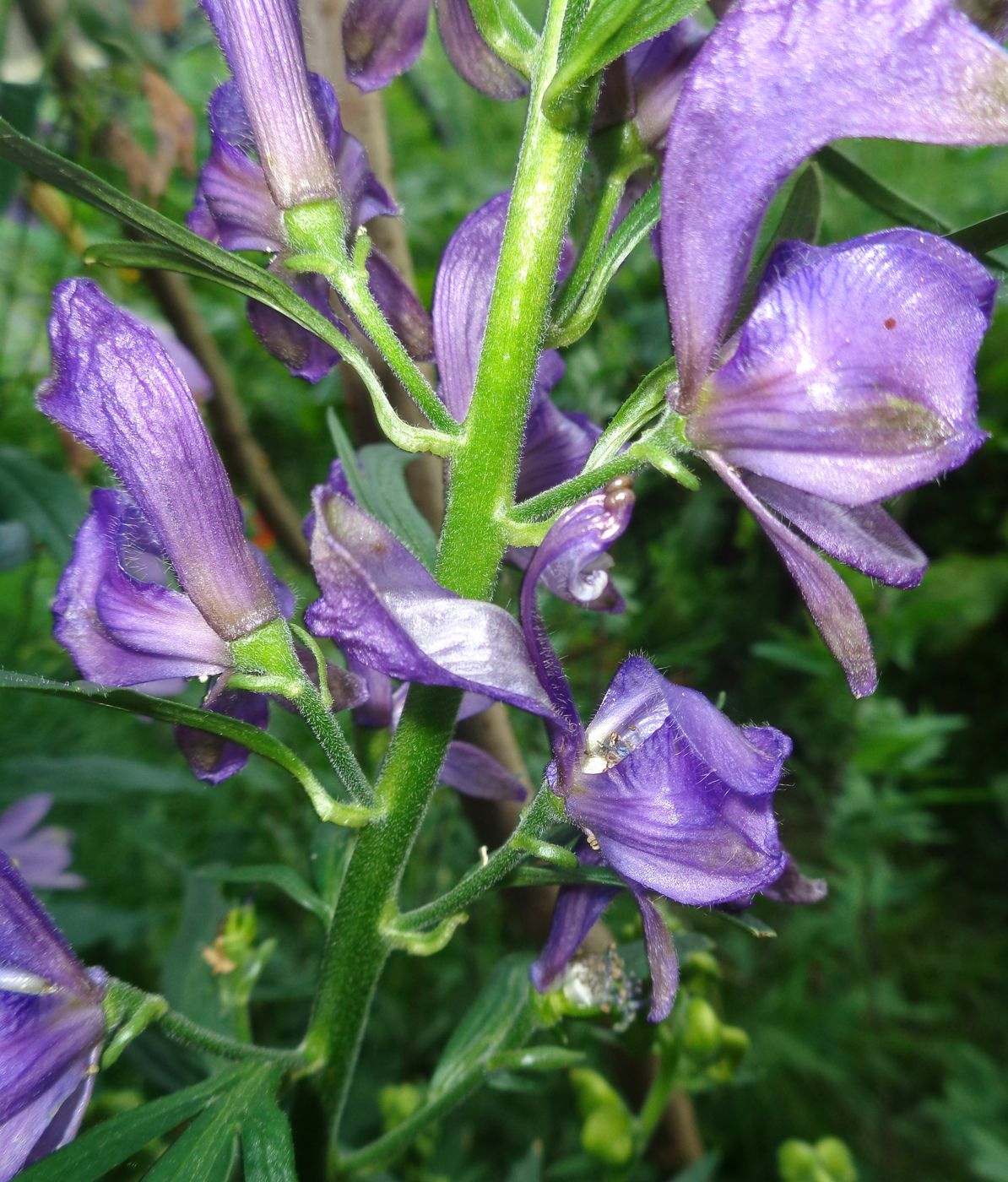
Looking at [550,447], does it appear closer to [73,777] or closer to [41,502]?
[41,502]

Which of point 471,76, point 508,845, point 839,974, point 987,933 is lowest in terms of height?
point 987,933

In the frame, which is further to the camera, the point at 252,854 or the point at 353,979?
the point at 252,854

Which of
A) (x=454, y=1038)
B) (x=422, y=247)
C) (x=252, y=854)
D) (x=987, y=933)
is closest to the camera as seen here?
(x=454, y=1038)

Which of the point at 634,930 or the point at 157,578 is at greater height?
the point at 157,578

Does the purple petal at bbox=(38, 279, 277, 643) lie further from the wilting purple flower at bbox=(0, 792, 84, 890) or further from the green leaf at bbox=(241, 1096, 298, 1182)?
the wilting purple flower at bbox=(0, 792, 84, 890)

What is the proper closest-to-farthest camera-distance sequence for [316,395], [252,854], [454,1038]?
[454,1038] → [316,395] → [252,854]

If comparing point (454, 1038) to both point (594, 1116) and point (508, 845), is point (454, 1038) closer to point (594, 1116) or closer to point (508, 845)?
point (594, 1116)

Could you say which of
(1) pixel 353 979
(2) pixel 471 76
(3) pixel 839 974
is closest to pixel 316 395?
(2) pixel 471 76

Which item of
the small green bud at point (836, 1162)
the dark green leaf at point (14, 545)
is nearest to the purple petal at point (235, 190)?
the dark green leaf at point (14, 545)
